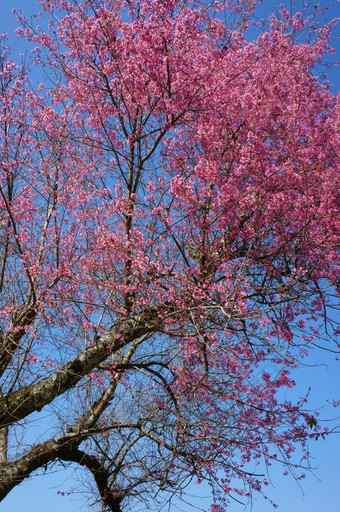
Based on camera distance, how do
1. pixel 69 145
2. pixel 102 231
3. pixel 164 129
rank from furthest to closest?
pixel 69 145
pixel 164 129
pixel 102 231

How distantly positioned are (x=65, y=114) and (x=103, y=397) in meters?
4.95

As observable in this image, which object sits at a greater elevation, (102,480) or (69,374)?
(69,374)

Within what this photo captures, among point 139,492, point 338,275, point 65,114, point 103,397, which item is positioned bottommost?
point 139,492

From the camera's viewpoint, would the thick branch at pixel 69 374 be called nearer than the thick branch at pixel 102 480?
Yes

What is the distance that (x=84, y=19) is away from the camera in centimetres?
855

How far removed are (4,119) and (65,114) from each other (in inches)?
46.0

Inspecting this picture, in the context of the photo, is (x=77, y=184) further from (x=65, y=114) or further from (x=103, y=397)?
(x=103, y=397)

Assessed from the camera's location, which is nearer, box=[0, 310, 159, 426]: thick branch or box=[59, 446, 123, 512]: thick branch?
box=[0, 310, 159, 426]: thick branch

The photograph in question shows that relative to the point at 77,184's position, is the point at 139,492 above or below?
below

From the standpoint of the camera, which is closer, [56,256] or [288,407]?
[288,407]

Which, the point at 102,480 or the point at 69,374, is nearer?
the point at 69,374

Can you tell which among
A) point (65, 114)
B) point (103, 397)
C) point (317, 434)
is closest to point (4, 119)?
point (65, 114)

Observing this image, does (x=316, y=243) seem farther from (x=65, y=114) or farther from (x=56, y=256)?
(x=65, y=114)

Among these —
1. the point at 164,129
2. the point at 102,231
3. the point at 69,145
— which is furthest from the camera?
the point at 69,145
